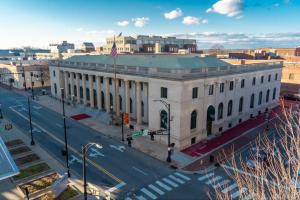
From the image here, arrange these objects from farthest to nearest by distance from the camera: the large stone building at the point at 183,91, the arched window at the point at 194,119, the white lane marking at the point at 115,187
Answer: the arched window at the point at 194,119 → the large stone building at the point at 183,91 → the white lane marking at the point at 115,187

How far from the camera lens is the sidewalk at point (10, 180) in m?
24.4

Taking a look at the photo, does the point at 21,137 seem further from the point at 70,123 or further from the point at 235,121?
the point at 235,121

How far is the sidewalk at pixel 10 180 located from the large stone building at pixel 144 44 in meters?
72.8

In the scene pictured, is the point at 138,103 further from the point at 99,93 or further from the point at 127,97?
the point at 99,93

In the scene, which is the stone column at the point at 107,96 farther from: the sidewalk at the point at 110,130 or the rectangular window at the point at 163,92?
the rectangular window at the point at 163,92

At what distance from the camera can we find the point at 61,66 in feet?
217

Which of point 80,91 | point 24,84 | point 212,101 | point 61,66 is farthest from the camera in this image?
point 24,84

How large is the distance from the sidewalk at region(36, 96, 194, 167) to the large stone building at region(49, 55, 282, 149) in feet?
5.96

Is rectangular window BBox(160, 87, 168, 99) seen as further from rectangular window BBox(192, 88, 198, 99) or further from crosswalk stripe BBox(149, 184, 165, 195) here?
crosswalk stripe BBox(149, 184, 165, 195)

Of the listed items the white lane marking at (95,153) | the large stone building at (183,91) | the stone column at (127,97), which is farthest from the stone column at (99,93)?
the white lane marking at (95,153)

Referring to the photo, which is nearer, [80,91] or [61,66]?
[80,91]

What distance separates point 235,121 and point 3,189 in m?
40.1

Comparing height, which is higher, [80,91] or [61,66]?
[61,66]

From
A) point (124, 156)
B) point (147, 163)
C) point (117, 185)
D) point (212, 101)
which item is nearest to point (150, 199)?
point (117, 185)
